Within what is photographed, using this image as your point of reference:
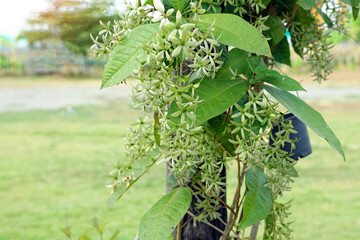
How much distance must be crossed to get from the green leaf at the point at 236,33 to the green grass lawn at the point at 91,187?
0.96 m

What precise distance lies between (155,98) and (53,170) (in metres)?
2.94

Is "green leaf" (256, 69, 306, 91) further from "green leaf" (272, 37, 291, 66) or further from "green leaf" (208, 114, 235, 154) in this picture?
"green leaf" (272, 37, 291, 66)

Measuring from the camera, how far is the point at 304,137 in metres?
0.76

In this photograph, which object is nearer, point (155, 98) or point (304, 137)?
point (155, 98)

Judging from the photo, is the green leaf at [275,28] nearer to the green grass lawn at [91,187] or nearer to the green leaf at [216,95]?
the green leaf at [216,95]

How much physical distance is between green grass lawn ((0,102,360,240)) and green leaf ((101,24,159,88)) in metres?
0.94

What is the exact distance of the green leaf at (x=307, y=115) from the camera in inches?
20.1

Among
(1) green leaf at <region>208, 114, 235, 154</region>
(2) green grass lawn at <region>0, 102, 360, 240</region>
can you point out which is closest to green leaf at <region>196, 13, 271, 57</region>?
(1) green leaf at <region>208, 114, 235, 154</region>

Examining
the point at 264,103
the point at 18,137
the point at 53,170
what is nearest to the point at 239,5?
the point at 264,103

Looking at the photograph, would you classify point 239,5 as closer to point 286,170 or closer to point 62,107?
point 286,170

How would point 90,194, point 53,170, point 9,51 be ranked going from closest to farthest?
point 90,194
point 53,170
point 9,51

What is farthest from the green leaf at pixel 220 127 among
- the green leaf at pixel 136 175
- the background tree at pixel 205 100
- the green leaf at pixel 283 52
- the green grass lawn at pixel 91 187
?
the green grass lawn at pixel 91 187

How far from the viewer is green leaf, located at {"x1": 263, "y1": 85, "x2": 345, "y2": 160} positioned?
1.68 ft

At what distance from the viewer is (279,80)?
0.56 meters
